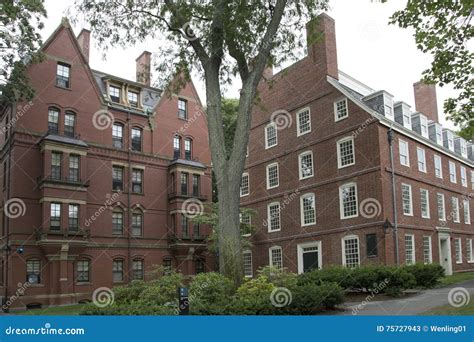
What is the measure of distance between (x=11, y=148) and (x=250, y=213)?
15486mm

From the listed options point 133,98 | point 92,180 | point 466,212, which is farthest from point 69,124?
point 466,212

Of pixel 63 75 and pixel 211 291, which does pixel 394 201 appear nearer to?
pixel 211 291

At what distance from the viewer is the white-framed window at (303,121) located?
3111cm

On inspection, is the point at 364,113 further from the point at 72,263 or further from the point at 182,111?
the point at 72,263

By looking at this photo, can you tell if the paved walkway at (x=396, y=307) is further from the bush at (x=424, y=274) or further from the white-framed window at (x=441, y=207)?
the white-framed window at (x=441, y=207)

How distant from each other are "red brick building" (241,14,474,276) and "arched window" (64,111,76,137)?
1279 cm

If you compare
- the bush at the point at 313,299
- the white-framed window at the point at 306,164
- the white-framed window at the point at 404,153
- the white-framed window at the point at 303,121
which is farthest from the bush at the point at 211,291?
A: the white-framed window at the point at 303,121

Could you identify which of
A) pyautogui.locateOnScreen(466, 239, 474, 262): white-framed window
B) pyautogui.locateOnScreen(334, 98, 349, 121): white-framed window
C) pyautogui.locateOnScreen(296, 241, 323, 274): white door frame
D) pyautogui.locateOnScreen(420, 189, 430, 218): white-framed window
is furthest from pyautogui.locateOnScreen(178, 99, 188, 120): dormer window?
pyautogui.locateOnScreen(466, 239, 474, 262): white-framed window

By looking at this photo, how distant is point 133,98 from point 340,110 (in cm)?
1546

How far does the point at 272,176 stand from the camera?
111ft

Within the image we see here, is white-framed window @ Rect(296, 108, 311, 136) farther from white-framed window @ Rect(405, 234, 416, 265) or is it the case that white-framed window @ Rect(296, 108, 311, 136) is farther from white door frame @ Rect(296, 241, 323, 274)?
white-framed window @ Rect(405, 234, 416, 265)

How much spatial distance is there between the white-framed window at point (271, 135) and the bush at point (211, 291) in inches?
837

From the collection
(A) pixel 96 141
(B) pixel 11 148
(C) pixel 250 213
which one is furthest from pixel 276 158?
(B) pixel 11 148

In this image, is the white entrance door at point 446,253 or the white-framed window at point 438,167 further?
the white-framed window at point 438,167
